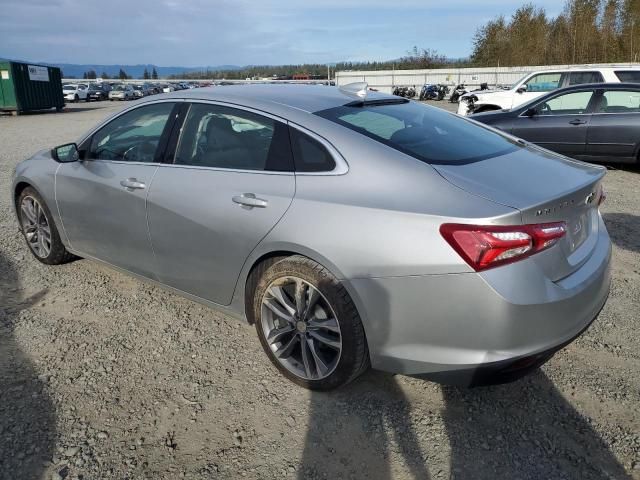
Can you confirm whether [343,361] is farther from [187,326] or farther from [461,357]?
[187,326]

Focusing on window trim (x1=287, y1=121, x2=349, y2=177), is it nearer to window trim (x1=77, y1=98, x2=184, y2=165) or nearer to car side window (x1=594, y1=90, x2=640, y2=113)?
window trim (x1=77, y1=98, x2=184, y2=165)

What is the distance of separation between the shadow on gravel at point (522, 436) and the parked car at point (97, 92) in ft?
157

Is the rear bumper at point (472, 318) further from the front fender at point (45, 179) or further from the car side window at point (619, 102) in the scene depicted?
the car side window at point (619, 102)

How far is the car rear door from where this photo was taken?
834 centimetres

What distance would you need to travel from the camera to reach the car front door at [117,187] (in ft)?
11.5

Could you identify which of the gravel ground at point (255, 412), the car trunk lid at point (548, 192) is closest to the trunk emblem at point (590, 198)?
the car trunk lid at point (548, 192)

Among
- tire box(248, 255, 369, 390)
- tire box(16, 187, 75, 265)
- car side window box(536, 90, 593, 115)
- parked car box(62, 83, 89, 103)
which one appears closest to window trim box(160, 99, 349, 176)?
tire box(248, 255, 369, 390)

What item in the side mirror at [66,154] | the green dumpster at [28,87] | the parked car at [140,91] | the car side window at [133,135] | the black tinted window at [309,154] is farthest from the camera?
the parked car at [140,91]

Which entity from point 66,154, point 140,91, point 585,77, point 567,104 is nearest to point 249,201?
point 66,154

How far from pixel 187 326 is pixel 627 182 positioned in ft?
23.4

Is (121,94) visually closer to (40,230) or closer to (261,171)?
(40,230)

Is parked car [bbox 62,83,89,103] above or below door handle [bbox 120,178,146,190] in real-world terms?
below

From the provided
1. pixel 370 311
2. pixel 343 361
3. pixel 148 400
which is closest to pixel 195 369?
pixel 148 400

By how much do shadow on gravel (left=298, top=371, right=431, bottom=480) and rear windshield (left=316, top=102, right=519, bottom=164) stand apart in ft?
4.17
